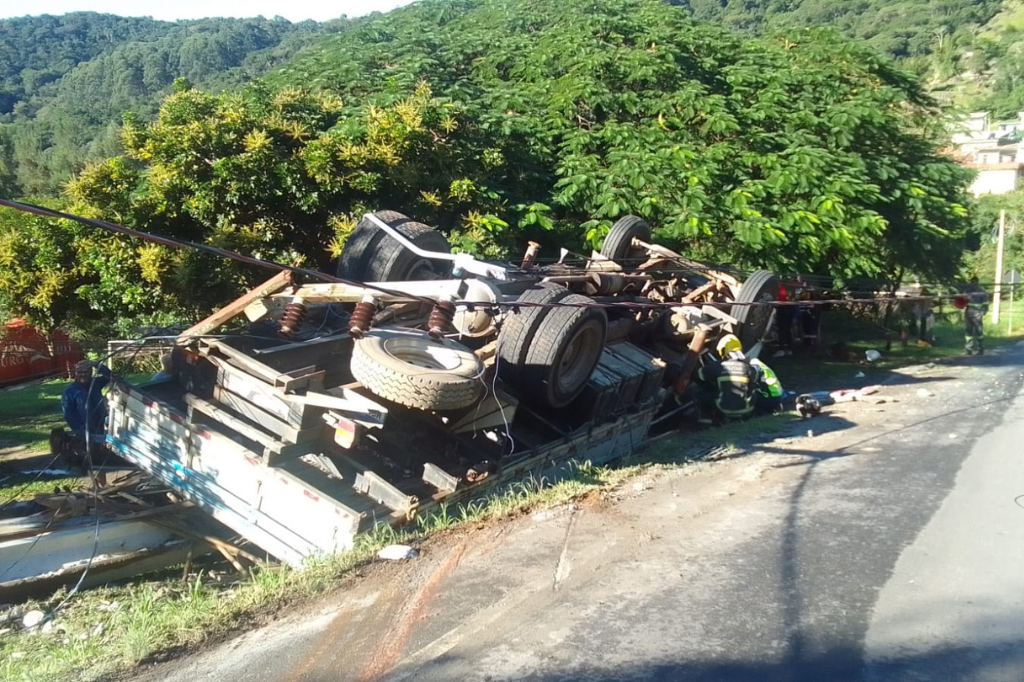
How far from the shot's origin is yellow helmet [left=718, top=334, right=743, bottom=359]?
11.4 metres

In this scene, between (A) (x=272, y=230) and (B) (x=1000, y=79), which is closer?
(A) (x=272, y=230)

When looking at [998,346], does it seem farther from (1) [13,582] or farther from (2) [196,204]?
(1) [13,582]

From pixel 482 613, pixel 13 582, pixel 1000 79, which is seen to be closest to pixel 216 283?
pixel 13 582

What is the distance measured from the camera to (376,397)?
23.0 feet

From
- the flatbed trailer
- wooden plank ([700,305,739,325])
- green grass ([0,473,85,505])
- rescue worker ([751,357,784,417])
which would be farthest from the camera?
rescue worker ([751,357,784,417])

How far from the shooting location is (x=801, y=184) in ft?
43.8

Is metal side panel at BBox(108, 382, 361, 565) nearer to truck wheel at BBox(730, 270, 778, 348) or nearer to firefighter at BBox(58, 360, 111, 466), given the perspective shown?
firefighter at BBox(58, 360, 111, 466)

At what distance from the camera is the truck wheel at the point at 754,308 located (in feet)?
38.9

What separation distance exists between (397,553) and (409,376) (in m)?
1.31

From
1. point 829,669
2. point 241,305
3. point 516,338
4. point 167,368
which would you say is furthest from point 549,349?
point 829,669

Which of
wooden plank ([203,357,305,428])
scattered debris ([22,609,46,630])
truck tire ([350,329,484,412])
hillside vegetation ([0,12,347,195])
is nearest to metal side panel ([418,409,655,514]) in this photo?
truck tire ([350,329,484,412])

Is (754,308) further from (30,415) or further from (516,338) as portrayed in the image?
(30,415)

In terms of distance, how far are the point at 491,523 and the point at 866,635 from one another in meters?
2.74

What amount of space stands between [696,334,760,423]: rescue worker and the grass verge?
118 inches
